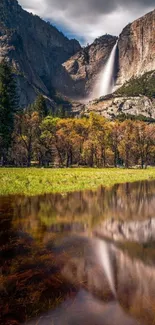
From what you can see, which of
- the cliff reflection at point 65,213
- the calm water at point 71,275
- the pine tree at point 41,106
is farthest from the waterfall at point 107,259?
the pine tree at point 41,106

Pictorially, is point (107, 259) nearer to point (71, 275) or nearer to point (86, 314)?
point (71, 275)

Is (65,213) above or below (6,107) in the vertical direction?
below

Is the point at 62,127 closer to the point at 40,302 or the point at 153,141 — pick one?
the point at 153,141

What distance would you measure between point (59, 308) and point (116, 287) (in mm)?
1877

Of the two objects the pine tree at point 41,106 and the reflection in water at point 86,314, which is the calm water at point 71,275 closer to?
the reflection in water at point 86,314

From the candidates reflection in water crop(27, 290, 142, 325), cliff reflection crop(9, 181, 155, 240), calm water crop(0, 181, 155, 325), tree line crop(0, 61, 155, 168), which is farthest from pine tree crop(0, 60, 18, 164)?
reflection in water crop(27, 290, 142, 325)

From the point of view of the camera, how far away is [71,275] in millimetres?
8625

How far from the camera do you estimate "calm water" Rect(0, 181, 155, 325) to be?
6641mm

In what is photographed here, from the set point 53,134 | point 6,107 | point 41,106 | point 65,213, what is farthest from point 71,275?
point 41,106

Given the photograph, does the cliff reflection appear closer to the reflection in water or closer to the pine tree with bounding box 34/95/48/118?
the reflection in water

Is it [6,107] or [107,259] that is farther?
[6,107]

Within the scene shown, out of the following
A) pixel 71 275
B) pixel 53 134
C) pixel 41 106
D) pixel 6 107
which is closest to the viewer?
pixel 71 275

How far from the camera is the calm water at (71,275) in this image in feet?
21.8

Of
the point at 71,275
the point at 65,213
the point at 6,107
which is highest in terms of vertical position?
the point at 6,107
